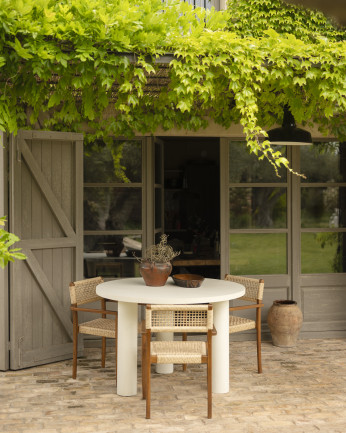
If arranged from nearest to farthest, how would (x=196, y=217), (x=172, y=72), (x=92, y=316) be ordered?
1. (x=172, y=72)
2. (x=92, y=316)
3. (x=196, y=217)

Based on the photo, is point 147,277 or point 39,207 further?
point 39,207

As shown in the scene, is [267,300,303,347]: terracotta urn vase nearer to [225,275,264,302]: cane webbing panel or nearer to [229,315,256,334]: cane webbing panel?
[225,275,264,302]: cane webbing panel

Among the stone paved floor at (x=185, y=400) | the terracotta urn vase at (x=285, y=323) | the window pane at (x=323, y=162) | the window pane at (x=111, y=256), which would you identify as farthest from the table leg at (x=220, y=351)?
the window pane at (x=323, y=162)

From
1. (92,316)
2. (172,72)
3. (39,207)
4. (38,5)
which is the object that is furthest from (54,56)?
(92,316)

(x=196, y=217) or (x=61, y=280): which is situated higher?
(x=196, y=217)

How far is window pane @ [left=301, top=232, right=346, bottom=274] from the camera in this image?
21.7 feet

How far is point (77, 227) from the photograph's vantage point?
557 centimetres

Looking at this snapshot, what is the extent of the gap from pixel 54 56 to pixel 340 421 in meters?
3.26

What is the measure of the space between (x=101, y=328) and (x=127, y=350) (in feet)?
1.51

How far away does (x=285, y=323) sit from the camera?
6.05 m

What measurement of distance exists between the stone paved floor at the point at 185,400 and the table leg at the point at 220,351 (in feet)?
0.33

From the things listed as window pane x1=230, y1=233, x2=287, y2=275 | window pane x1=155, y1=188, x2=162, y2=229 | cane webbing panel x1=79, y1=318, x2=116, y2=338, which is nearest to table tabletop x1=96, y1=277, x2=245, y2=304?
cane webbing panel x1=79, y1=318, x2=116, y2=338

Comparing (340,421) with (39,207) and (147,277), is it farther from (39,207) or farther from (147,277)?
(39,207)

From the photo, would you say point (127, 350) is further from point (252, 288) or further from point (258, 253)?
point (258, 253)
